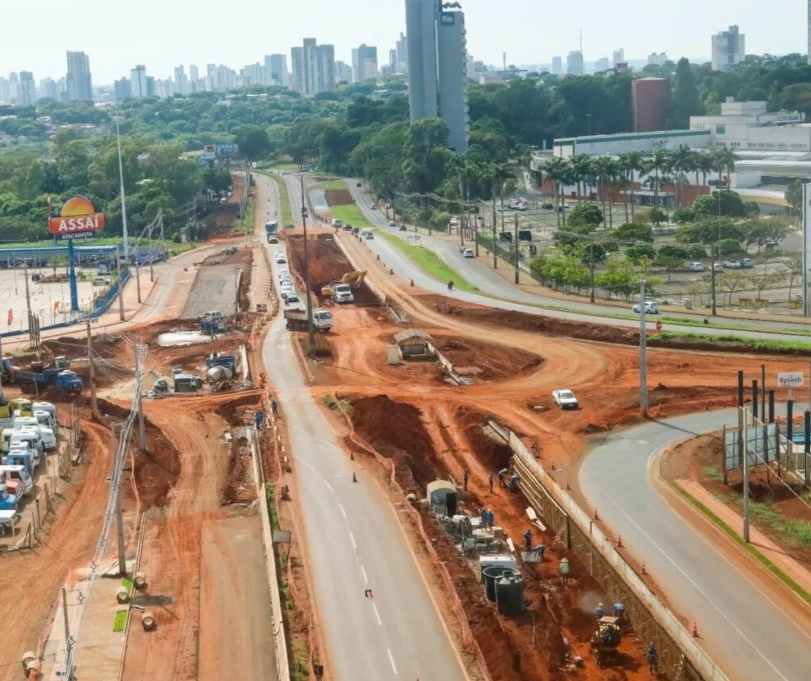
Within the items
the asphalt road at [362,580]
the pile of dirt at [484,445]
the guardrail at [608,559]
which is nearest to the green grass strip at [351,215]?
the pile of dirt at [484,445]

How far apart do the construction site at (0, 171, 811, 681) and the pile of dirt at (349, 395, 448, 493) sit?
0.14 m

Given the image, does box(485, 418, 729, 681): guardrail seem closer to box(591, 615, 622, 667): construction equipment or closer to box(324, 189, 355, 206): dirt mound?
box(591, 615, 622, 667): construction equipment

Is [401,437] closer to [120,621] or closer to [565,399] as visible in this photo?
[565,399]

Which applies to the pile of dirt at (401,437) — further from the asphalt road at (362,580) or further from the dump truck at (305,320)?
the dump truck at (305,320)

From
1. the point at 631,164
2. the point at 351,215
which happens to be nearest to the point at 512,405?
the point at 631,164

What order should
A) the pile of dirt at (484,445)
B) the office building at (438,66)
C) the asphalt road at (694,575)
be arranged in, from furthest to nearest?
the office building at (438,66) < the pile of dirt at (484,445) < the asphalt road at (694,575)

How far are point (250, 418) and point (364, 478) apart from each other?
12568mm

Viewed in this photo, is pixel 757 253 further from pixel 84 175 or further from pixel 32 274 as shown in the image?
pixel 84 175

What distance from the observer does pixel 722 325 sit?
69.5m

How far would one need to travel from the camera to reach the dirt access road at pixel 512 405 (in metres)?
32.7

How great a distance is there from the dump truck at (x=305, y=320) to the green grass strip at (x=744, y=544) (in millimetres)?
35320

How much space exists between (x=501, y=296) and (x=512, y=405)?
30.8m

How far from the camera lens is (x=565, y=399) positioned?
180 ft

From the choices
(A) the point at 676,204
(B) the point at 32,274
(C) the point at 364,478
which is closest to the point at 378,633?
(C) the point at 364,478
